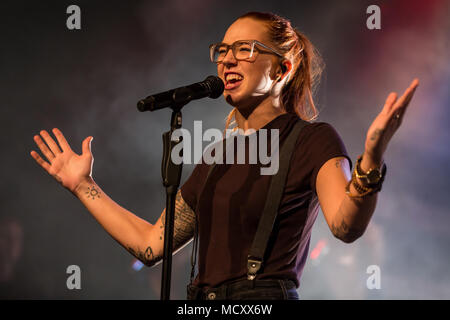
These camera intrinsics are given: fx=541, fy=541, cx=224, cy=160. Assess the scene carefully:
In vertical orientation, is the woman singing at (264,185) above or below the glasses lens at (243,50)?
below

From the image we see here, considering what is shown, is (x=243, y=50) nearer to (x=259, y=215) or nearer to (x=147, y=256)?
(x=259, y=215)

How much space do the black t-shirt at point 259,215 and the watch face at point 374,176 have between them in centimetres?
30

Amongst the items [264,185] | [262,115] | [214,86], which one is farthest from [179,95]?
[262,115]

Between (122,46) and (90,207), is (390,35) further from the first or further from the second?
(90,207)

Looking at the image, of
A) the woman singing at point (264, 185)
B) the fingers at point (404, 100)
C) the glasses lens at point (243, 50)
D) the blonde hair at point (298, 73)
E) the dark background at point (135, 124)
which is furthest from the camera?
the dark background at point (135, 124)

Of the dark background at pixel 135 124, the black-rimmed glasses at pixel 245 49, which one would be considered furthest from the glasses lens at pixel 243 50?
the dark background at pixel 135 124

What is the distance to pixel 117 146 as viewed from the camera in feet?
12.2

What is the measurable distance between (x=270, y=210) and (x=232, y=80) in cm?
49

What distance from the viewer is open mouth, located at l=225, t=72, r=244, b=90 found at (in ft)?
5.72

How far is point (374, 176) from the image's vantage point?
116cm

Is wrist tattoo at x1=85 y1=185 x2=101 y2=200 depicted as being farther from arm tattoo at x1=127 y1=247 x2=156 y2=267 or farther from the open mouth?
the open mouth

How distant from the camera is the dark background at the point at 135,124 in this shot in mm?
3449

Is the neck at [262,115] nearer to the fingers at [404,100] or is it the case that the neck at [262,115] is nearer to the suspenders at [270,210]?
the suspenders at [270,210]

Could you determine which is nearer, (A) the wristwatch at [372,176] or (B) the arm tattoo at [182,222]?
(A) the wristwatch at [372,176]
